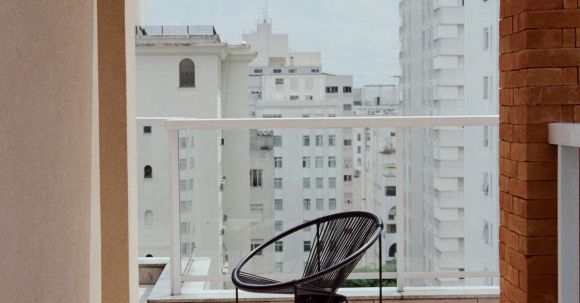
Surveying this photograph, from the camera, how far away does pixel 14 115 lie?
2.36 meters

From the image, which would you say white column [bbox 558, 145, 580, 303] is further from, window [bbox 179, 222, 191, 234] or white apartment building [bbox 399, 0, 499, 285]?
window [bbox 179, 222, 191, 234]

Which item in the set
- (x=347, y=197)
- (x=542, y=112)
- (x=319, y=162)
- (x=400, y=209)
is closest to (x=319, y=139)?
(x=319, y=162)

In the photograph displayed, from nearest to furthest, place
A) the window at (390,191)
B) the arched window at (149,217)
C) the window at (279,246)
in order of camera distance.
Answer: the window at (279,246), the window at (390,191), the arched window at (149,217)

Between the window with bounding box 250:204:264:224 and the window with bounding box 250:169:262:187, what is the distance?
123mm

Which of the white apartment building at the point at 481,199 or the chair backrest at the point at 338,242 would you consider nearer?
the chair backrest at the point at 338,242

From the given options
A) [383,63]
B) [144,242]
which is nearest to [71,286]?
[144,242]

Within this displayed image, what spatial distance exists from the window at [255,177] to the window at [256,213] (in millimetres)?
123

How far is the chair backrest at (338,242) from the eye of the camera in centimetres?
355

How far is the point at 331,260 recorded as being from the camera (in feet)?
13.5

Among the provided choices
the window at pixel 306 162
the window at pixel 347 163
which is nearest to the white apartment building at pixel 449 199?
the window at pixel 347 163

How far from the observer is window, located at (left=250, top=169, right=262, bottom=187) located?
515 centimetres

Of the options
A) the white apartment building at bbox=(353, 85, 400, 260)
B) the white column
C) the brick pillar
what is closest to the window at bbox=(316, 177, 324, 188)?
the white apartment building at bbox=(353, 85, 400, 260)

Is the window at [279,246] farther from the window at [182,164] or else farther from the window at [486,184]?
the window at [486,184]

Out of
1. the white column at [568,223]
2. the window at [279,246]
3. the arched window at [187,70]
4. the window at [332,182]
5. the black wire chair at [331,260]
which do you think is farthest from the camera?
the arched window at [187,70]
